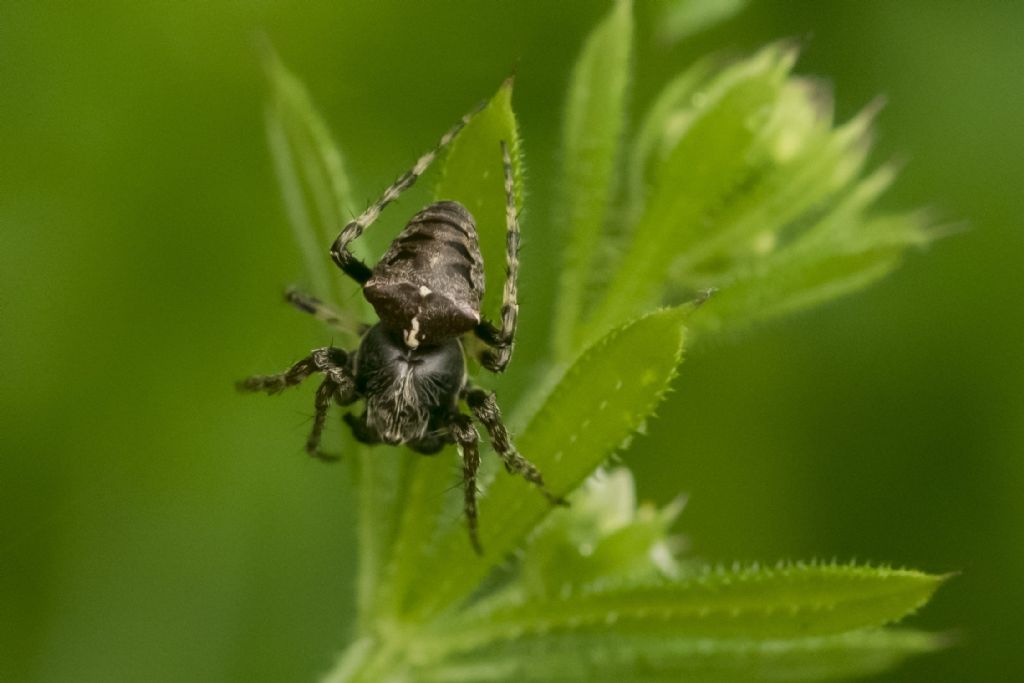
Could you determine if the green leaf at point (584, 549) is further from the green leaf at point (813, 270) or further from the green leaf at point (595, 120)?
the green leaf at point (595, 120)

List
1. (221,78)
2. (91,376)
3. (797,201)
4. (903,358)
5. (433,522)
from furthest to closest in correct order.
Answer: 1. (903,358)
2. (221,78)
3. (91,376)
4. (797,201)
5. (433,522)

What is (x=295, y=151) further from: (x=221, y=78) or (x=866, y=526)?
(x=866, y=526)

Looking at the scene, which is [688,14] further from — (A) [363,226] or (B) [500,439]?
(B) [500,439]

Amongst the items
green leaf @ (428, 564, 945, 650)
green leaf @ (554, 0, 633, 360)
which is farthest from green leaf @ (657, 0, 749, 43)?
green leaf @ (428, 564, 945, 650)

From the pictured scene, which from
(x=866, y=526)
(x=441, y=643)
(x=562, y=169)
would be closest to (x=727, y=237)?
(x=562, y=169)

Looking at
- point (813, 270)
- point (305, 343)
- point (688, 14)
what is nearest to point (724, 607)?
point (813, 270)

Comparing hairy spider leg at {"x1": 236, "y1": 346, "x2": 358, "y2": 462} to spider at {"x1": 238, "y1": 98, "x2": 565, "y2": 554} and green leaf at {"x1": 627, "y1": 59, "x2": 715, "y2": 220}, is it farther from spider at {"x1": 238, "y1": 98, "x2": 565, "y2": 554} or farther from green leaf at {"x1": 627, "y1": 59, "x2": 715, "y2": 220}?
green leaf at {"x1": 627, "y1": 59, "x2": 715, "y2": 220}
